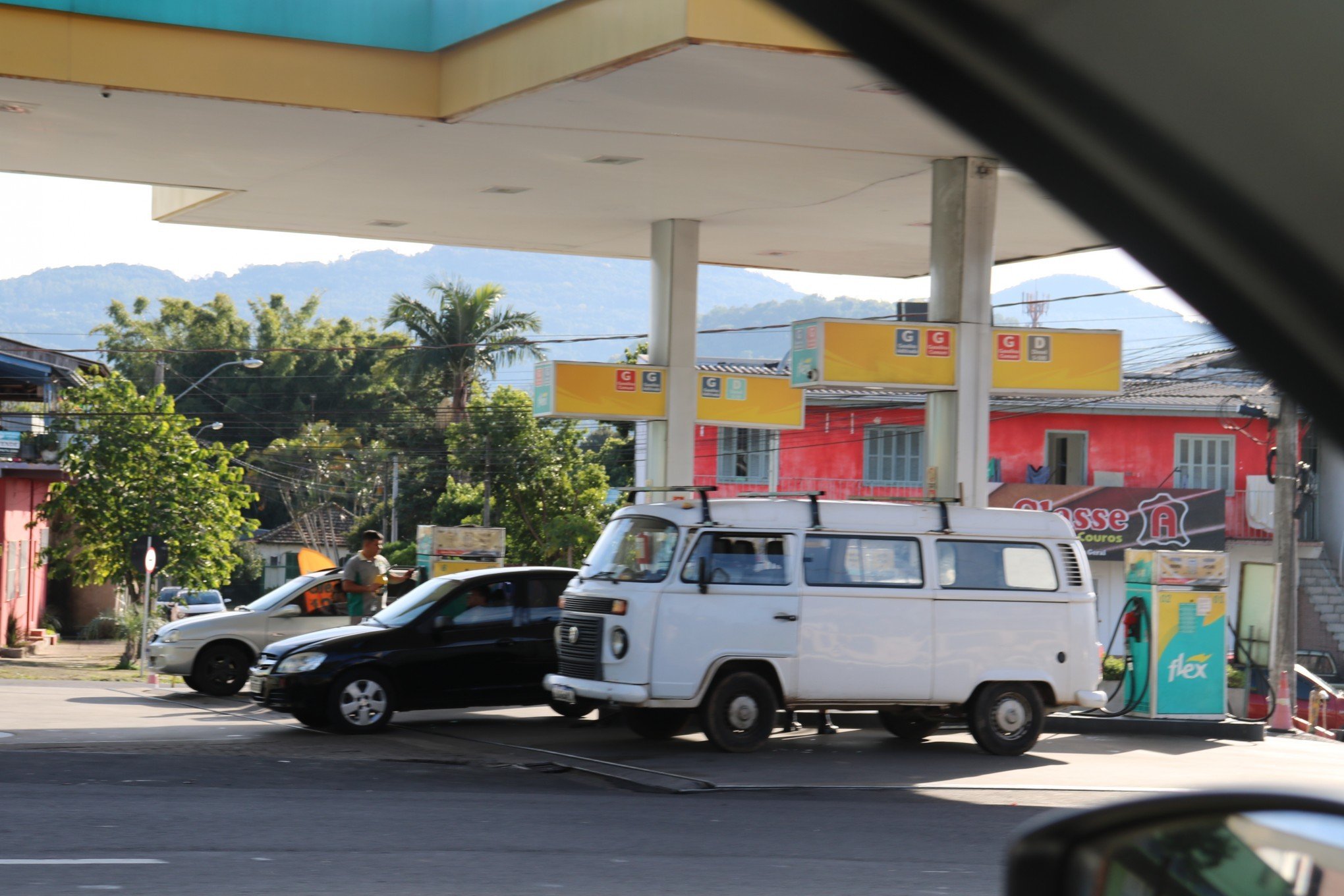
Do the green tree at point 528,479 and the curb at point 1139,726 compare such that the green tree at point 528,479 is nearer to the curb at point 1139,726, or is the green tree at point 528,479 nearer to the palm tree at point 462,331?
the palm tree at point 462,331

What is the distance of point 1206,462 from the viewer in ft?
145

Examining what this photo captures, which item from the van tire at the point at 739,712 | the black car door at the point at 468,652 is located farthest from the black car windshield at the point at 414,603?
the van tire at the point at 739,712

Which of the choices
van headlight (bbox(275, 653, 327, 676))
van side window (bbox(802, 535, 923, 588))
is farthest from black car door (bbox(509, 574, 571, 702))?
van side window (bbox(802, 535, 923, 588))

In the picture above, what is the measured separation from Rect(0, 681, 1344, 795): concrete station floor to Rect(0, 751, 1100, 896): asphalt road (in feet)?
2.08

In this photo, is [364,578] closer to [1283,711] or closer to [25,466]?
[1283,711]

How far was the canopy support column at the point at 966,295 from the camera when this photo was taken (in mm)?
16094

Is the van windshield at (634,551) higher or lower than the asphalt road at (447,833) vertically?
higher

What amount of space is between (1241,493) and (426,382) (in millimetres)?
28445

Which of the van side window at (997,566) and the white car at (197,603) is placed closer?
the van side window at (997,566)


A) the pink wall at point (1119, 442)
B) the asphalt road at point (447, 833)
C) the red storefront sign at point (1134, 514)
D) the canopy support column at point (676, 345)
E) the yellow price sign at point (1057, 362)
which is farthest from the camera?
the pink wall at point (1119, 442)

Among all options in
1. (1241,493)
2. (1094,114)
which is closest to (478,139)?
(1094,114)

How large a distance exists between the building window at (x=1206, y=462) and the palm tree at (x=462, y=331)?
2116 centimetres

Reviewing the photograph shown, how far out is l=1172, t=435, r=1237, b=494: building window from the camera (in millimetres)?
43969

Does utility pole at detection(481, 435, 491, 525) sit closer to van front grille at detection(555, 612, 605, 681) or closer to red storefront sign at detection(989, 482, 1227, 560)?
red storefront sign at detection(989, 482, 1227, 560)
